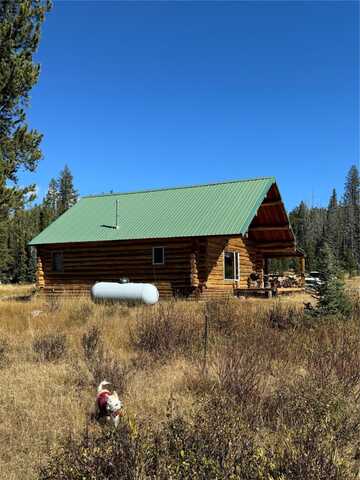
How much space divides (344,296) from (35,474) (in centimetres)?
934

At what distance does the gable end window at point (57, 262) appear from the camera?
26172 millimetres

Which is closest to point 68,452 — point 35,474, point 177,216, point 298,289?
point 35,474

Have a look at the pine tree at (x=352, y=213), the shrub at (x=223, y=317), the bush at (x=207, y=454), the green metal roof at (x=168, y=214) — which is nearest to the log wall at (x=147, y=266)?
the green metal roof at (x=168, y=214)

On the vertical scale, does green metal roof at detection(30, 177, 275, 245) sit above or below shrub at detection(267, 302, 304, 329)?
above

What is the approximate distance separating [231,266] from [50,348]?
17.3 metres

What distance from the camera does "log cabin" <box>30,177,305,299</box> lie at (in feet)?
73.2

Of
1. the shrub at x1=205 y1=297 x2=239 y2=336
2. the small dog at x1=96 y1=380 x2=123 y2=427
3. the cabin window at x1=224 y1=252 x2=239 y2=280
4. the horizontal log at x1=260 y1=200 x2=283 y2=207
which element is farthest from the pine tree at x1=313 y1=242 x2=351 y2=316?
the horizontal log at x1=260 y1=200 x2=283 y2=207

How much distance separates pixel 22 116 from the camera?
1978cm

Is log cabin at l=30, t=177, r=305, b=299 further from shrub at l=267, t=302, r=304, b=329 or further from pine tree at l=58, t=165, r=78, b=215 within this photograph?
pine tree at l=58, t=165, r=78, b=215

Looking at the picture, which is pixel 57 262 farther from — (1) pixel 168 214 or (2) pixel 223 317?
(2) pixel 223 317

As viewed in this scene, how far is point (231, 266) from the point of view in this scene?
26266mm

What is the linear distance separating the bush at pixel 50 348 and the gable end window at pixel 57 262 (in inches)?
619

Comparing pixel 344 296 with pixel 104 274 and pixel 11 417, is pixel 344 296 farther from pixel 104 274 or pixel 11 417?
pixel 104 274

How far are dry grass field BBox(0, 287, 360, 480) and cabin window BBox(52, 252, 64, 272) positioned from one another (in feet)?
45.2
